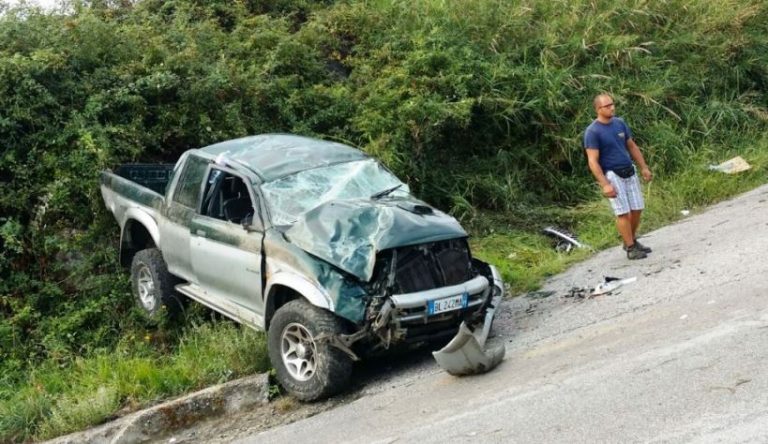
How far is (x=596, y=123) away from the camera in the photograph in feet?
27.6

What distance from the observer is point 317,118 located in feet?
39.7

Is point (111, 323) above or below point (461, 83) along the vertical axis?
below

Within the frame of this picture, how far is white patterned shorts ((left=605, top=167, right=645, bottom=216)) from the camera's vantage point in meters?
8.41

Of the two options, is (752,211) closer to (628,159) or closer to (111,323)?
(628,159)

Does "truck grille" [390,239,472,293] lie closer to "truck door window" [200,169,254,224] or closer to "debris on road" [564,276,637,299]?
"debris on road" [564,276,637,299]

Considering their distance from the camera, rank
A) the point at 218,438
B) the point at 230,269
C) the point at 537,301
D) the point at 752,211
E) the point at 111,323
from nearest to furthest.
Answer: the point at 218,438, the point at 230,269, the point at 537,301, the point at 111,323, the point at 752,211

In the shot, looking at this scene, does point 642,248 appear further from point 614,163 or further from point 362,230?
point 362,230

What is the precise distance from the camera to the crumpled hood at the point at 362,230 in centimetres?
659

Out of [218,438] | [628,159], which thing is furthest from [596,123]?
[218,438]

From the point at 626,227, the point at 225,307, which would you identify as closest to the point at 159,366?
the point at 225,307

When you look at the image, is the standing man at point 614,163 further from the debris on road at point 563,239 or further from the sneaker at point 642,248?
the debris on road at point 563,239

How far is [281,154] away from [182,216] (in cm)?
116

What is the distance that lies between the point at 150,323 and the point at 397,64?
6304 millimetres

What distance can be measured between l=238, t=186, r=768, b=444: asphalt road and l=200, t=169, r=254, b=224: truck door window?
214 centimetres
